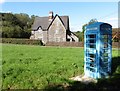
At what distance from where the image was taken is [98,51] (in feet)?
31.9

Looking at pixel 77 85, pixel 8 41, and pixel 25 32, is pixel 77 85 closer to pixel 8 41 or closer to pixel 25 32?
pixel 8 41

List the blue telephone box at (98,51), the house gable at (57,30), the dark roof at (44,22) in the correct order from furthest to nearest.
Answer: the dark roof at (44,22) < the house gable at (57,30) < the blue telephone box at (98,51)

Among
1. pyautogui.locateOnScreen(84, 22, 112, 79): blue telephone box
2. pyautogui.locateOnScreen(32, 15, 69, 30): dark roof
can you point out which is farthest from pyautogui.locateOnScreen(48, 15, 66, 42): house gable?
pyautogui.locateOnScreen(84, 22, 112, 79): blue telephone box

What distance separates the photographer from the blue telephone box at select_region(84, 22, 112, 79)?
978cm

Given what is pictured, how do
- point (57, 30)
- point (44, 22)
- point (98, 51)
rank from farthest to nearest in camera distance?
point (44, 22)
point (57, 30)
point (98, 51)

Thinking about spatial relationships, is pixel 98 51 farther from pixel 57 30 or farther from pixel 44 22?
pixel 44 22

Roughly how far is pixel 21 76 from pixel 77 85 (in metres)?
2.58

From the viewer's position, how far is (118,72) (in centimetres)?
1073

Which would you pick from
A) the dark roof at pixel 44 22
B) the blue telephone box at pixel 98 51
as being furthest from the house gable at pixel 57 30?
the blue telephone box at pixel 98 51

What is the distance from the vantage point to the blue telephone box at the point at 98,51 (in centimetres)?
978

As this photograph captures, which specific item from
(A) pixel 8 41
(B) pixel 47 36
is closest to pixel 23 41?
(A) pixel 8 41

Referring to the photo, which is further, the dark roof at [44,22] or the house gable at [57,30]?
the dark roof at [44,22]

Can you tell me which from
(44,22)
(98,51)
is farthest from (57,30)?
(98,51)

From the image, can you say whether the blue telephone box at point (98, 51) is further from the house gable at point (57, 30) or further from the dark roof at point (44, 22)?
the dark roof at point (44, 22)
